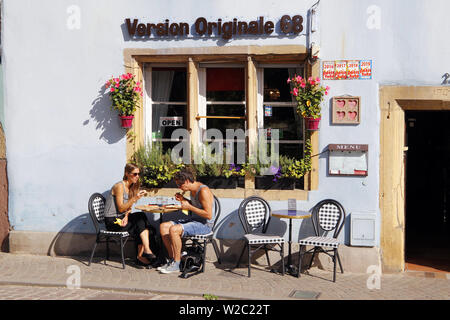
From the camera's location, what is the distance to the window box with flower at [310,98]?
26.0 feet

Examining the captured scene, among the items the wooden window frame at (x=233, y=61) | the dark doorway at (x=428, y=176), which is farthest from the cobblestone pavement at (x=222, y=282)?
the dark doorway at (x=428, y=176)

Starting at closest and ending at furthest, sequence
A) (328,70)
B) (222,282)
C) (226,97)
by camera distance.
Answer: (222,282), (328,70), (226,97)

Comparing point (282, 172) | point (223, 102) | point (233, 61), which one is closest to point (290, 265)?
point (282, 172)

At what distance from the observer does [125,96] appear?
8.36 metres

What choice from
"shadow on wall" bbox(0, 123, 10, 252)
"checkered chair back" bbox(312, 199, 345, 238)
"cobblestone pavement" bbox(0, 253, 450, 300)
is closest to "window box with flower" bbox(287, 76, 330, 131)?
"checkered chair back" bbox(312, 199, 345, 238)

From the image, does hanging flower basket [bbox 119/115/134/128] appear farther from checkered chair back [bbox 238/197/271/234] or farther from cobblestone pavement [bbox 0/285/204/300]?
cobblestone pavement [bbox 0/285/204/300]

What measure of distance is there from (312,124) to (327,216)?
4.31 ft

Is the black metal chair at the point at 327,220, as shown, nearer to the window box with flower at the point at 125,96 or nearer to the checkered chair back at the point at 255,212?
the checkered chair back at the point at 255,212

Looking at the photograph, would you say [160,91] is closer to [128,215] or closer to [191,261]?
[128,215]

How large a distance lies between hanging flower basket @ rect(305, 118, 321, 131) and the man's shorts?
201 centimetres

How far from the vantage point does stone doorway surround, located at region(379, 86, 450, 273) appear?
7905 millimetres

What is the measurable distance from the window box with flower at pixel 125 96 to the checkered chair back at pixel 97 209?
114cm

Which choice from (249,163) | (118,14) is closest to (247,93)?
(249,163)
